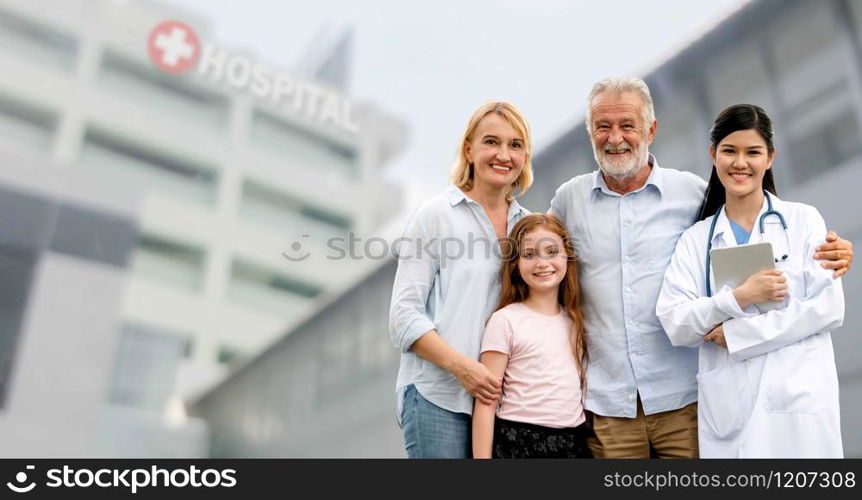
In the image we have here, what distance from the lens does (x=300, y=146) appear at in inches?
775

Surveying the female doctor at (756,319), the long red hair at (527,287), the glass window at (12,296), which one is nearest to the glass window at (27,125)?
the glass window at (12,296)

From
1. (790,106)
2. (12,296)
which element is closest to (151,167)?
(12,296)

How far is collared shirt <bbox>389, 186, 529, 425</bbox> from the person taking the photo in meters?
1.32

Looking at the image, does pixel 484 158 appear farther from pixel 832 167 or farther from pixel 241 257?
pixel 241 257

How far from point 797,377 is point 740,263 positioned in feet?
0.68

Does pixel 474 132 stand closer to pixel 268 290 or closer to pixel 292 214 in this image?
pixel 268 290

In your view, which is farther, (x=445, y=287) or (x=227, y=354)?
(x=227, y=354)

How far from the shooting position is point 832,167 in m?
A: 3.88

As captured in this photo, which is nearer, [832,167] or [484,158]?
[484,158]

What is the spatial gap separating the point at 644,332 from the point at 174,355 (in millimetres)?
14605

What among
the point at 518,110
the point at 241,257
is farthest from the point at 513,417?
the point at 241,257

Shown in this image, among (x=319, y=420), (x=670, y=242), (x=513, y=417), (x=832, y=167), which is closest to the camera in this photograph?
(x=513, y=417)

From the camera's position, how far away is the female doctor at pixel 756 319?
1.19 meters

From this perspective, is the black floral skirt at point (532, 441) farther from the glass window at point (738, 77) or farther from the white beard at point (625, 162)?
the glass window at point (738, 77)
